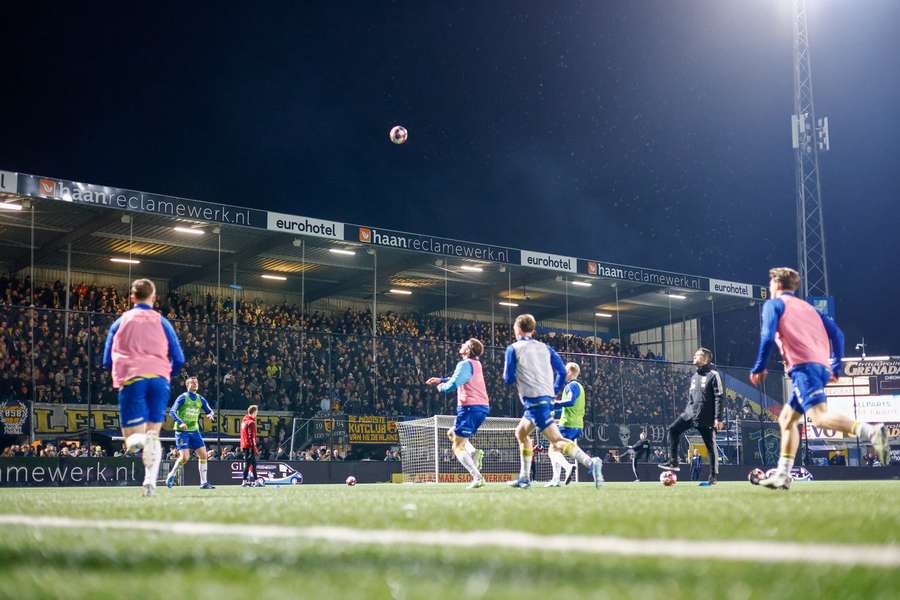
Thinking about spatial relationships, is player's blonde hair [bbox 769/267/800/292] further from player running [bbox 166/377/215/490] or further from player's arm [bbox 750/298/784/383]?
player running [bbox 166/377/215/490]

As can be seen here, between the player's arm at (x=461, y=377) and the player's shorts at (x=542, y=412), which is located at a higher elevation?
the player's arm at (x=461, y=377)

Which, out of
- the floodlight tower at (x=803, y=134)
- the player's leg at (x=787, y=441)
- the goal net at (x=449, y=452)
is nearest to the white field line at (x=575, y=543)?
the player's leg at (x=787, y=441)

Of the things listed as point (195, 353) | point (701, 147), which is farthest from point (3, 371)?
point (701, 147)

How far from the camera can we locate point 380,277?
36812mm

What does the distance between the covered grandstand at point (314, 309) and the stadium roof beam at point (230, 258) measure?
0.33ft

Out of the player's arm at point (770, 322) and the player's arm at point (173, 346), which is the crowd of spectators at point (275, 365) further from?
the player's arm at point (770, 322)

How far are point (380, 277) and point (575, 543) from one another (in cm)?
3397

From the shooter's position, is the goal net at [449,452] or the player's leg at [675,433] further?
the goal net at [449,452]

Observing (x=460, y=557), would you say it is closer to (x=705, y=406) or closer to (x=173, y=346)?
(x=173, y=346)

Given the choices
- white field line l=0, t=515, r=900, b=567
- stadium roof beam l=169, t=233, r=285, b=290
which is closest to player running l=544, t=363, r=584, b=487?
white field line l=0, t=515, r=900, b=567

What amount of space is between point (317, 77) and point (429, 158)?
24.5 feet

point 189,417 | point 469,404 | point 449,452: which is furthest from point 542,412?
point 449,452

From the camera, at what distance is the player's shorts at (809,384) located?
320 inches

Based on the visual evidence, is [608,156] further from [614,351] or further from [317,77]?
[317,77]
